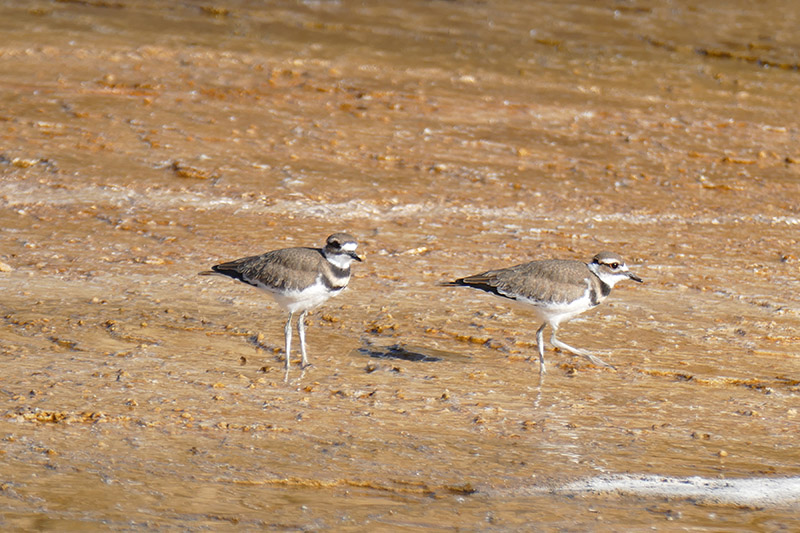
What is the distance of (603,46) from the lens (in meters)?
20.8

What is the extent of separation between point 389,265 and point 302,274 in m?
2.62

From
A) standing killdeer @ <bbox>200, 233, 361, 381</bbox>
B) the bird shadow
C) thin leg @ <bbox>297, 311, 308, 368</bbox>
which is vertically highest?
standing killdeer @ <bbox>200, 233, 361, 381</bbox>

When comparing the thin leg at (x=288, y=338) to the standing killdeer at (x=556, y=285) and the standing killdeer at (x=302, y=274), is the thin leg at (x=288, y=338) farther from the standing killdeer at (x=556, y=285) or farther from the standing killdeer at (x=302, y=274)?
the standing killdeer at (x=556, y=285)

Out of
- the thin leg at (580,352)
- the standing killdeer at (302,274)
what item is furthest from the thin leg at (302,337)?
the thin leg at (580,352)

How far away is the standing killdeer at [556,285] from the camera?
8.48 meters

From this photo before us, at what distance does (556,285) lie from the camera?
27.9 feet

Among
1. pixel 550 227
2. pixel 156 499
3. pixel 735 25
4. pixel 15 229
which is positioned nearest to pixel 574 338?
pixel 550 227

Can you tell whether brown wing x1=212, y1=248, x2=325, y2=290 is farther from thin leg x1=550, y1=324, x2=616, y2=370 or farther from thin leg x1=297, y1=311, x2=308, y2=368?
thin leg x1=550, y1=324, x2=616, y2=370

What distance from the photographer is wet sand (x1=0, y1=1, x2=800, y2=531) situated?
668 centimetres

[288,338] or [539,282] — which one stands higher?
[539,282]

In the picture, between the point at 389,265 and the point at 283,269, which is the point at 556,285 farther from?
the point at 389,265

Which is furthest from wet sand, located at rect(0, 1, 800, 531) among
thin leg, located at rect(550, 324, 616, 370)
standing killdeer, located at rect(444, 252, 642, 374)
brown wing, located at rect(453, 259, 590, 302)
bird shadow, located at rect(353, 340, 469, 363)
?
brown wing, located at rect(453, 259, 590, 302)

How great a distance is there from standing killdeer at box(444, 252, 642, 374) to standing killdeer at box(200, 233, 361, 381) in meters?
0.85

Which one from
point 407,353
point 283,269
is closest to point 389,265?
point 407,353
